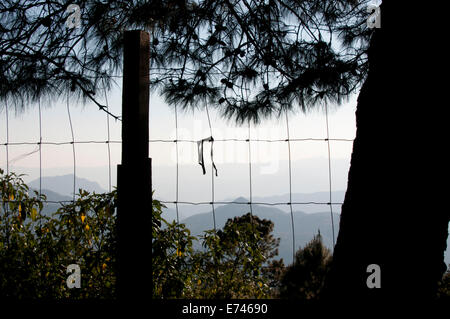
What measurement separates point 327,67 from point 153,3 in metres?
1.00

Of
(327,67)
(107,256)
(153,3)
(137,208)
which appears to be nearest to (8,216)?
(107,256)

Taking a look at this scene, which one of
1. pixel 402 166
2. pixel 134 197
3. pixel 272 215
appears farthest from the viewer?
pixel 272 215

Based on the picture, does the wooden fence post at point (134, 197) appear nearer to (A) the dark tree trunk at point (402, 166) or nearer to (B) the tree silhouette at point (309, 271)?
(A) the dark tree trunk at point (402, 166)

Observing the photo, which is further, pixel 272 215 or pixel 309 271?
pixel 272 215

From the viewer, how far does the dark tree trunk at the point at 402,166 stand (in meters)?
1.15

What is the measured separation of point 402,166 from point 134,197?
0.83 meters

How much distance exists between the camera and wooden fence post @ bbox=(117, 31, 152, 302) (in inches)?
57.5

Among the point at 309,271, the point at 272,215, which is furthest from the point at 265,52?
the point at 272,215

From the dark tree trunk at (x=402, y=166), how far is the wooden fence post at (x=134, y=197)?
0.67m

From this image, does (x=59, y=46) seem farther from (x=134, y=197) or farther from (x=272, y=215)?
(x=272, y=215)

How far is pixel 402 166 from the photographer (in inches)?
45.6
